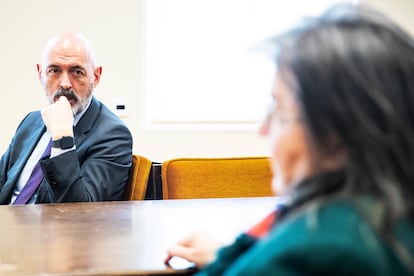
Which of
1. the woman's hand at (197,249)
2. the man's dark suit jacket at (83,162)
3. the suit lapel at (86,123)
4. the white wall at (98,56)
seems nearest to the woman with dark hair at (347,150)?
the woman's hand at (197,249)

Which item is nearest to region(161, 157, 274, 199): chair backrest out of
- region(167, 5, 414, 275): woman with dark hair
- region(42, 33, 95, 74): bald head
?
region(42, 33, 95, 74): bald head

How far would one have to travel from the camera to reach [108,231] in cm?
122

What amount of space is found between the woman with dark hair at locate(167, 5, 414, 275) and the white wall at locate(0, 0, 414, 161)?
2806 millimetres

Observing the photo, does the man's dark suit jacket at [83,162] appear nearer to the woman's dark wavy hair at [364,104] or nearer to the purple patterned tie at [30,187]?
the purple patterned tie at [30,187]

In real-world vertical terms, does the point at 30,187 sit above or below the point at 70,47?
below

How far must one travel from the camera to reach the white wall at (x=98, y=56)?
3242mm

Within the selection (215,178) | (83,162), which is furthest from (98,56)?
(215,178)

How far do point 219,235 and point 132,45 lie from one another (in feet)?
7.86

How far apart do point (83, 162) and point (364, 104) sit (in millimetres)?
1466

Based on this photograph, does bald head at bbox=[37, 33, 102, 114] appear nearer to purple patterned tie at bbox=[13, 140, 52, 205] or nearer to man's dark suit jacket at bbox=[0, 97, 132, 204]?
man's dark suit jacket at bbox=[0, 97, 132, 204]

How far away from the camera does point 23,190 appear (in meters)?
1.83

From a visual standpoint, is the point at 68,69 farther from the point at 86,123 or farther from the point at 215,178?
the point at 215,178

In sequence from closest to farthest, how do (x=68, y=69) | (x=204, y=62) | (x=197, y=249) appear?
(x=197, y=249)
(x=68, y=69)
(x=204, y=62)

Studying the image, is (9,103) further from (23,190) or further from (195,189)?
(195,189)
